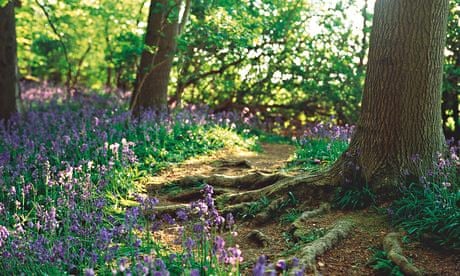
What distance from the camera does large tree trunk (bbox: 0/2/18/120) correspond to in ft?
34.9

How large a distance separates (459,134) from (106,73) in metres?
14.7

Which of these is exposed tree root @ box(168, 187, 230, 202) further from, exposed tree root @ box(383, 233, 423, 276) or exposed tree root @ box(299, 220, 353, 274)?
exposed tree root @ box(383, 233, 423, 276)

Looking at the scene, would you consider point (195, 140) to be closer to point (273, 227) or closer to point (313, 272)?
point (273, 227)

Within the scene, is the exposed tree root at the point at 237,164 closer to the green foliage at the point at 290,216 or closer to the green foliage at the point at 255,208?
the green foliage at the point at 255,208

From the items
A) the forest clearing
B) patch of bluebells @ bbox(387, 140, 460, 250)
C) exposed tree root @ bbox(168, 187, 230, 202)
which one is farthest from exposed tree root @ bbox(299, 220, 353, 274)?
exposed tree root @ bbox(168, 187, 230, 202)

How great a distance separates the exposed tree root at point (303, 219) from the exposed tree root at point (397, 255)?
2.75 ft

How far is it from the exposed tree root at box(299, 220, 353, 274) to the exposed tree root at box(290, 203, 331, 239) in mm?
321

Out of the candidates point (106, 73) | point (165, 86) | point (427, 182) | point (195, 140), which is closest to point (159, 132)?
point (195, 140)

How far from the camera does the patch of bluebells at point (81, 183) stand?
4500mm

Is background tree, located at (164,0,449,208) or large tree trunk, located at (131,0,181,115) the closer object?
background tree, located at (164,0,449,208)

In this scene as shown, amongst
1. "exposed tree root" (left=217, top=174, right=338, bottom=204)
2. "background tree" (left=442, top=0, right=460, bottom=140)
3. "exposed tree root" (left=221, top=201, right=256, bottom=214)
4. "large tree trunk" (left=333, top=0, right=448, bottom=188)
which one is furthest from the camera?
"background tree" (left=442, top=0, right=460, bottom=140)

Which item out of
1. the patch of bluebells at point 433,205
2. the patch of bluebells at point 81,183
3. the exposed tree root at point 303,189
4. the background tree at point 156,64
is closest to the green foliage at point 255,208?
the exposed tree root at point 303,189

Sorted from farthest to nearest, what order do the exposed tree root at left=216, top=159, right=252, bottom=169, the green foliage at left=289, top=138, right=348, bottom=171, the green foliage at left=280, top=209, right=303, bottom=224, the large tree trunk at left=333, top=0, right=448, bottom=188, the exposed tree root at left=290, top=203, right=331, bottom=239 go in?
1. the exposed tree root at left=216, top=159, right=252, bottom=169
2. the green foliage at left=289, top=138, right=348, bottom=171
3. the green foliage at left=280, top=209, right=303, bottom=224
4. the large tree trunk at left=333, top=0, right=448, bottom=188
5. the exposed tree root at left=290, top=203, right=331, bottom=239

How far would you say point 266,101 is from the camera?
14516 millimetres
